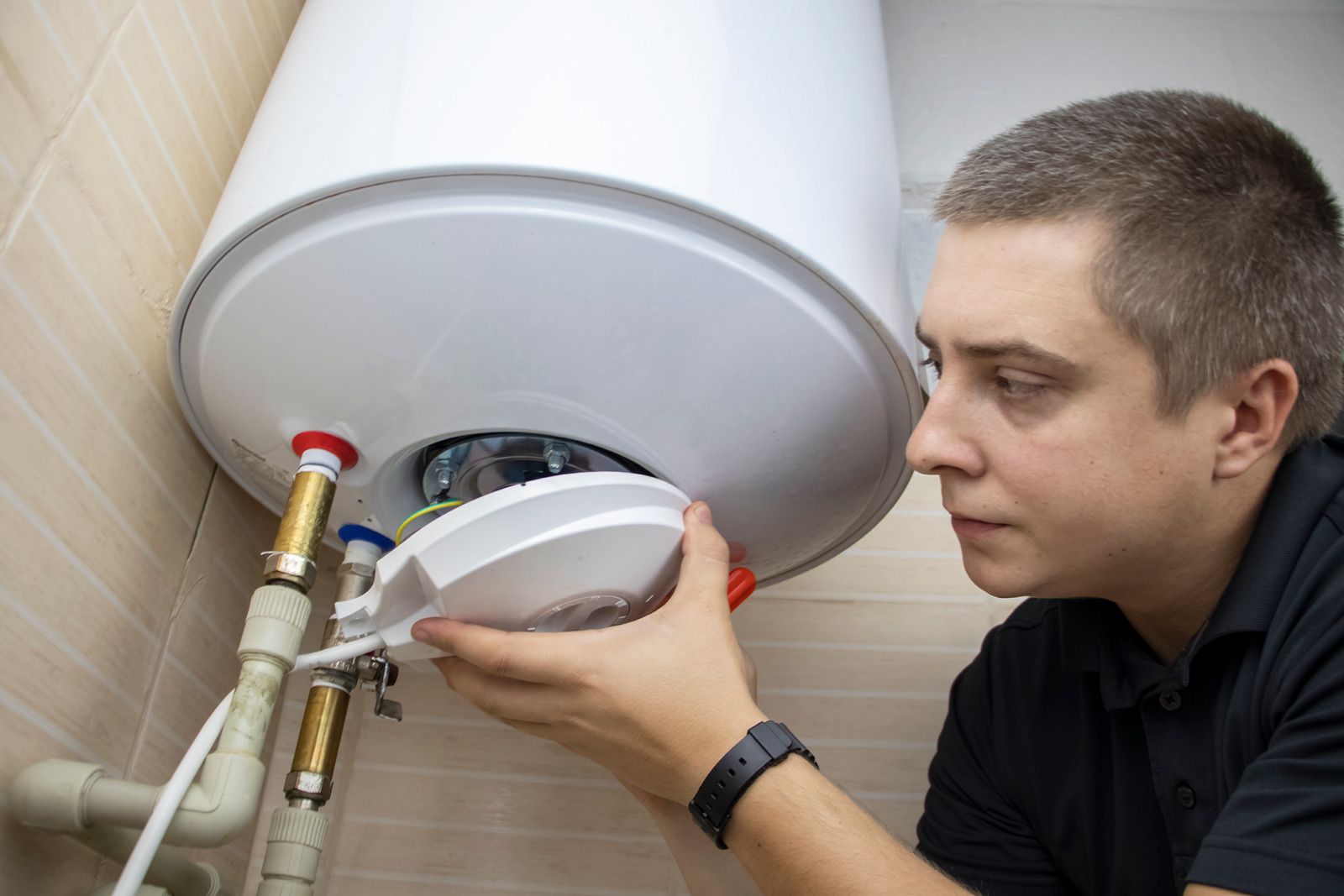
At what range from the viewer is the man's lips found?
2.33 feet

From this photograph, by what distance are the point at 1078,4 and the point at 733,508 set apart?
1.33 metres

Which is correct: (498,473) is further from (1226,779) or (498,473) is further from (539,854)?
(1226,779)

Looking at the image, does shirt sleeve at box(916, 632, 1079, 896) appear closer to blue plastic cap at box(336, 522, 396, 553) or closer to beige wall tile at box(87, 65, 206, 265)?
blue plastic cap at box(336, 522, 396, 553)

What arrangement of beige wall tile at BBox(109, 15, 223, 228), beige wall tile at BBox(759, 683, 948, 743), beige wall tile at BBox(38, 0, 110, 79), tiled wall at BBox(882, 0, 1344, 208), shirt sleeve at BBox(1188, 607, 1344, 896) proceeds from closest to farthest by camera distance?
shirt sleeve at BBox(1188, 607, 1344, 896) < beige wall tile at BBox(38, 0, 110, 79) < beige wall tile at BBox(109, 15, 223, 228) < beige wall tile at BBox(759, 683, 948, 743) < tiled wall at BBox(882, 0, 1344, 208)

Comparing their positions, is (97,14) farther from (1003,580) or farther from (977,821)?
(977,821)

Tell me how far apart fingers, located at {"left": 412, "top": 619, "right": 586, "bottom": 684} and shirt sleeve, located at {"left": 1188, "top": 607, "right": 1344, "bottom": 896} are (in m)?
0.41

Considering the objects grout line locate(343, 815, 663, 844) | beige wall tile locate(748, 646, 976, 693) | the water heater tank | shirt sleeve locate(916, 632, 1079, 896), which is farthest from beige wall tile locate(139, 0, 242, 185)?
shirt sleeve locate(916, 632, 1079, 896)

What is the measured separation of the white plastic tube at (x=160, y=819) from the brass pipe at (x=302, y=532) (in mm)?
112

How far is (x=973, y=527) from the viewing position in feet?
2.36

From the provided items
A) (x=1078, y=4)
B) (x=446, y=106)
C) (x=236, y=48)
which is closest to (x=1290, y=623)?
(x=446, y=106)

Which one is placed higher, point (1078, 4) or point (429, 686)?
point (1078, 4)

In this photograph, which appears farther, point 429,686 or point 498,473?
point 429,686

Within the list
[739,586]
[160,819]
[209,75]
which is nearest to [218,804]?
[160,819]

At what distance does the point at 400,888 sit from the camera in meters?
1.03
